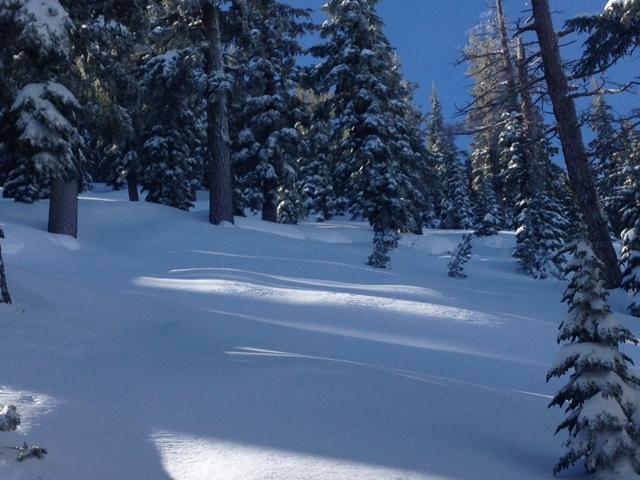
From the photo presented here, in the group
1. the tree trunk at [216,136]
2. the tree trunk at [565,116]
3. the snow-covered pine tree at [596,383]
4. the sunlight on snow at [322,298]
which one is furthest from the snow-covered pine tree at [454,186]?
the snow-covered pine tree at [596,383]

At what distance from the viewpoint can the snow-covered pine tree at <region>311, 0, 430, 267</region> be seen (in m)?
28.0

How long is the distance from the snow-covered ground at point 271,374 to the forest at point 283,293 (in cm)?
3

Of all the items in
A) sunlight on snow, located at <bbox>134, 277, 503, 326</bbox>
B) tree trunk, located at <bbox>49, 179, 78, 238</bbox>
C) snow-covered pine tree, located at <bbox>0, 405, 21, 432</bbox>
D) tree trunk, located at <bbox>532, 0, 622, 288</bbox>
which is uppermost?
tree trunk, located at <bbox>532, 0, 622, 288</bbox>

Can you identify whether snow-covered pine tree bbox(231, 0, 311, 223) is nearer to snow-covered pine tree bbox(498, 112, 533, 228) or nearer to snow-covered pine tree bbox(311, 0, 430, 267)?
snow-covered pine tree bbox(311, 0, 430, 267)

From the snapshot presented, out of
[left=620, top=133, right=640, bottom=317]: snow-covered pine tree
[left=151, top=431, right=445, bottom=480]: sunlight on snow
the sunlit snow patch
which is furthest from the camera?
[left=620, top=133, right=640, bottom=317]: snow-covered pine tree

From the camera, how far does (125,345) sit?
7.41m

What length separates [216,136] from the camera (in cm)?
2139

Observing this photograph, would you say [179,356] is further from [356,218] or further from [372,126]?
[356,218]

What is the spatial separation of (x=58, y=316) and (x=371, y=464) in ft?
16.5

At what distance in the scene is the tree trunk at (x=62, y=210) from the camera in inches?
707

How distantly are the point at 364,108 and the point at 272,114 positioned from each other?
12.9 ft

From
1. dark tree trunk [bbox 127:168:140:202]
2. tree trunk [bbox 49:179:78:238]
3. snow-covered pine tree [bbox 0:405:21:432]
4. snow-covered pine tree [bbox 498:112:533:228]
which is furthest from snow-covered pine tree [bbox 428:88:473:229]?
snow-covered pine tree [bbox 0:405:21:432]

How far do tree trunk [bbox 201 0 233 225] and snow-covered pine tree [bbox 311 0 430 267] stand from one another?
767cm

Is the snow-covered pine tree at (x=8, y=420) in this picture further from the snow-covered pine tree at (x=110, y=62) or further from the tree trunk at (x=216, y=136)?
the tree trunk at (x=216, y=136)
